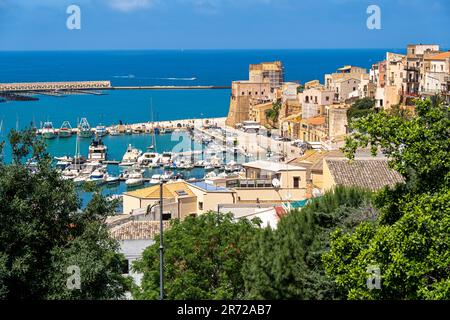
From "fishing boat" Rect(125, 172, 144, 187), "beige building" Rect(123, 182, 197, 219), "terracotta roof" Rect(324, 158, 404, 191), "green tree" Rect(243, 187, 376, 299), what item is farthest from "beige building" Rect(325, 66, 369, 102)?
"green tree" Rect(243, 187, 376, 299)

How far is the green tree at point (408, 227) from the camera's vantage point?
524 centimetres

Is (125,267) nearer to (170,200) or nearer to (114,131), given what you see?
(170,200)

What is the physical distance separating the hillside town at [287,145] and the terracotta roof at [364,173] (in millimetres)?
16

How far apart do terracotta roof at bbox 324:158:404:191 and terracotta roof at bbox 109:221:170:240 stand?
2.80m

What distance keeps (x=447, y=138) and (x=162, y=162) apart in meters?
32.1

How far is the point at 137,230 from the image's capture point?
1236 cm

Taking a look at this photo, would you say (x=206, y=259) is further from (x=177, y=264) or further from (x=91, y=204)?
(x=91, y=204)

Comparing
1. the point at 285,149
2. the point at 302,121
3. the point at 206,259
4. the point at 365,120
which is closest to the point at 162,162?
the point at 285,149

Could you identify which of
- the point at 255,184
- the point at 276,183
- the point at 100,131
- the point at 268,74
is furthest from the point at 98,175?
the point at 268,74

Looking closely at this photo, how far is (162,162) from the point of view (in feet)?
123

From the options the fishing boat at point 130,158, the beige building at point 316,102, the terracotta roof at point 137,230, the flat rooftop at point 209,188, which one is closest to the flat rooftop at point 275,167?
the flat rooftop at point 209,188

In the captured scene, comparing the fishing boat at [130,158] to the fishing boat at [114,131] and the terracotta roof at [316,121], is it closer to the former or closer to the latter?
the terracotta roof at [316,121]

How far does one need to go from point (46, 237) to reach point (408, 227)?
3.42 metres

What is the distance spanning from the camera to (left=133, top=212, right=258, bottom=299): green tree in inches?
314
